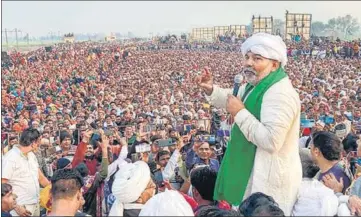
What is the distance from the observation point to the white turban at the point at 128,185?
2562mm

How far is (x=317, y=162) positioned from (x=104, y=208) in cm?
139

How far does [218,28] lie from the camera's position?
57.4m

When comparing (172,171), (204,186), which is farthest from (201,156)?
(204,186)

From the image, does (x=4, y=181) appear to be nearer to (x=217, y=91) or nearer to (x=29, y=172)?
(x=29, y=172)

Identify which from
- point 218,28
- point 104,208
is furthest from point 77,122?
point 218,28

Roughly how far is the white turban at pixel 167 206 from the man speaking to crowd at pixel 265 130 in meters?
0.58

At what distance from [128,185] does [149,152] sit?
2.88 meters

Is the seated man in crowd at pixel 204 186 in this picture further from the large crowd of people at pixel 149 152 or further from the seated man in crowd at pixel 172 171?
the seated man in crowd at pixel 172 171

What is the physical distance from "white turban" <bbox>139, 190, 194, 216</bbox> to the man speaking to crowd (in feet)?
1.91

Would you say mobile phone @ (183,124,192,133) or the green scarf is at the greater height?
the green scarf

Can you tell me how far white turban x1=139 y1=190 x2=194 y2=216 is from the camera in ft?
6.44

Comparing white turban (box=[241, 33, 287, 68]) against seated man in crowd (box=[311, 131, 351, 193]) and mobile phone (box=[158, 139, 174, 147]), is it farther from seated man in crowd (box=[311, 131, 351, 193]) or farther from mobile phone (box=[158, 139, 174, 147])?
mobile phone (box=[158, 139, 174, 147])

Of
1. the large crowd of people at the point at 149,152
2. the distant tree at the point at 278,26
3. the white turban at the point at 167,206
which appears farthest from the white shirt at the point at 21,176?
the distant tree at the point at 278,26

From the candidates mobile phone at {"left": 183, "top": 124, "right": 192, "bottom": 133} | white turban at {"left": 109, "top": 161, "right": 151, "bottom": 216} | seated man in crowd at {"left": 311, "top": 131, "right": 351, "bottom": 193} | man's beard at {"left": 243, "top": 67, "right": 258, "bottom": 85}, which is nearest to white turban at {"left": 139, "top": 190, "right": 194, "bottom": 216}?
white turban at {"left": 109, "top": 161, "right": 151, "bottom": 216}
